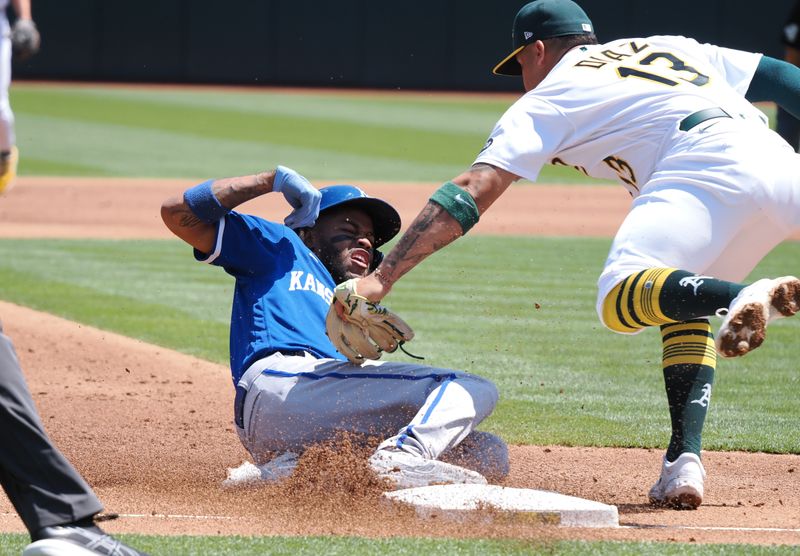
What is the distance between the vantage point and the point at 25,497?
2.95 meters

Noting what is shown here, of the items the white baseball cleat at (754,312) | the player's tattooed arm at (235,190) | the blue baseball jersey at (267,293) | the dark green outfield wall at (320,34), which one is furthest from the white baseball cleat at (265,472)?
the dark green outfield wall at (320,34)

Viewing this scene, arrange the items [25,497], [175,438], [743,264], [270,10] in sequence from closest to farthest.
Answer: [25,497]
[743,264]
[175,438]
[270,10]

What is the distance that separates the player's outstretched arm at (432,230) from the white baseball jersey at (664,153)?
146 millimetres

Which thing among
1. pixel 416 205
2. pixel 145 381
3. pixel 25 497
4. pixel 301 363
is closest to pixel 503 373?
pixel 145 381

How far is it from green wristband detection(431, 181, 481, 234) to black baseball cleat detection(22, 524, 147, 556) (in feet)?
4.88

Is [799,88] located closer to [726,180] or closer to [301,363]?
[726,180]

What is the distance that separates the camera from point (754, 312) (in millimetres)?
3371

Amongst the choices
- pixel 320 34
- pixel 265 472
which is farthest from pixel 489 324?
pixel 320 34

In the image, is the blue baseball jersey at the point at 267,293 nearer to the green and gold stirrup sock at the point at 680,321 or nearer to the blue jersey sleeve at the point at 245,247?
the blue jersey sleeve at the point at 245,247

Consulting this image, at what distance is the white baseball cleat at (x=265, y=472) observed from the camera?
414cm

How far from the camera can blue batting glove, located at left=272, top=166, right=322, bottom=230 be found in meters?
4.42

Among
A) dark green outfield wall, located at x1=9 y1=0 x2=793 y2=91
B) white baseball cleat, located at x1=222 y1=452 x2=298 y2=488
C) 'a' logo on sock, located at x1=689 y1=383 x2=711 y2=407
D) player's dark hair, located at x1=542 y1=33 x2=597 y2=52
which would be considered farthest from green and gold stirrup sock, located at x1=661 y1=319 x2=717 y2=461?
dark green outfield wall, located at x1=9 y1=0 x2=793 y2=91

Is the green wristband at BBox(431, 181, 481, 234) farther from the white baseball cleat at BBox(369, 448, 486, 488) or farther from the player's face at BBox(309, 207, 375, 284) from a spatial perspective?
the player's face at BBox(309, 207, 375, 284)

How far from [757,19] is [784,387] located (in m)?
25.7
